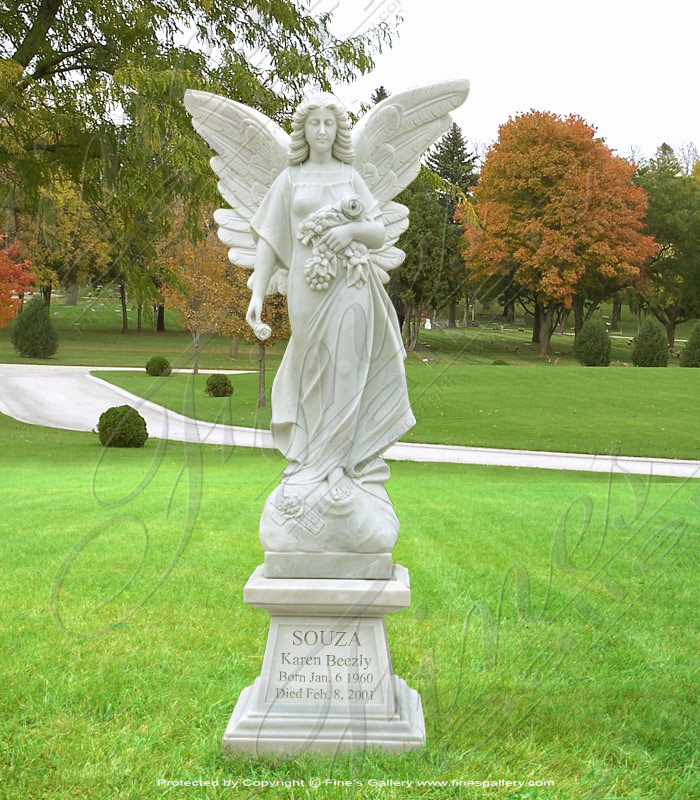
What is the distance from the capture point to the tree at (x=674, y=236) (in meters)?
33.8

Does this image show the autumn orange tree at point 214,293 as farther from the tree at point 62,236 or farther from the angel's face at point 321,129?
the angel's face at point 321,129

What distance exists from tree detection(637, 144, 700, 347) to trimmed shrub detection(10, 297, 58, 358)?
76.4 feet

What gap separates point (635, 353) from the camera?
2877 centimetres

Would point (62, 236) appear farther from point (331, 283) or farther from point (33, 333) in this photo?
point (331, 283)

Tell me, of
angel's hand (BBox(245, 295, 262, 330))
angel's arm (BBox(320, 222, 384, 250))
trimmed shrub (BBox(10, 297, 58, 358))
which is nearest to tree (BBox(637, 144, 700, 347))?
trimmed shrub (BBox(10, 297, 58, 358))

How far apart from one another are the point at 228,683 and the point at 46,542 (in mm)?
3532

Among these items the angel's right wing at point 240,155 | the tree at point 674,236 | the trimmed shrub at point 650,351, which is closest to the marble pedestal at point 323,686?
the angel's right wing at point 240,155

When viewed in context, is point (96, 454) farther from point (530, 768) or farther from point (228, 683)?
point (530, 768)

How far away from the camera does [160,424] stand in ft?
59.6

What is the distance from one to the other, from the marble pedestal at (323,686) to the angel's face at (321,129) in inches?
79.5

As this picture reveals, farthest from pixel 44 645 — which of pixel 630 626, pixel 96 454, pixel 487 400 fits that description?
pixel 487 400

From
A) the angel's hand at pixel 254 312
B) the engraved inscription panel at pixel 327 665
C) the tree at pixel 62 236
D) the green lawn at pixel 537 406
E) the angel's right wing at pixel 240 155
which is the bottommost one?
the green lawn at pixel 537 406

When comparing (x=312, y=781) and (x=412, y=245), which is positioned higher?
(x=412, y=245)

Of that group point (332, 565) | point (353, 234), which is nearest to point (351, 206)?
point (353, 234)
